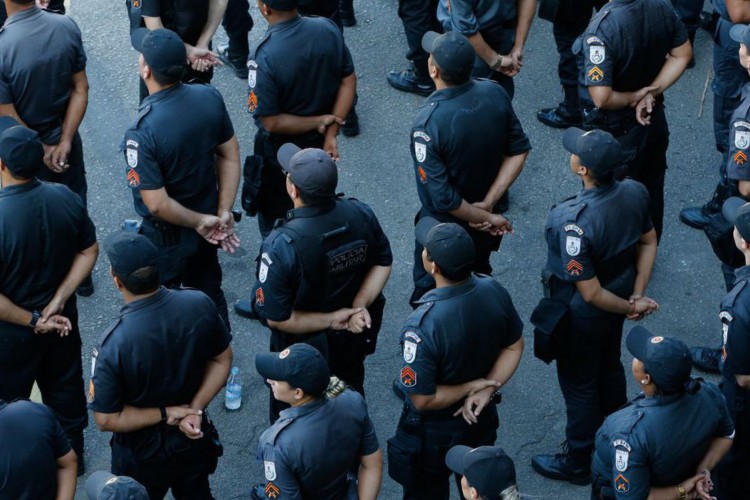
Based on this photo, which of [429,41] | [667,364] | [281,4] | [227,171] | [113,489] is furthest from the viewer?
[429,41]

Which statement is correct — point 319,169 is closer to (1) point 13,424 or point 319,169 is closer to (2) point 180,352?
(2) point 180,352

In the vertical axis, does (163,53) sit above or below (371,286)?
above

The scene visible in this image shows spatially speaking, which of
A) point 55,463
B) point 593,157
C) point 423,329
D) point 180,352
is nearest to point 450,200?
point 593,157

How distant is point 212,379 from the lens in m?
5.99

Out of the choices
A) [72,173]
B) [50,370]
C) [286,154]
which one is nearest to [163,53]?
[286,154]

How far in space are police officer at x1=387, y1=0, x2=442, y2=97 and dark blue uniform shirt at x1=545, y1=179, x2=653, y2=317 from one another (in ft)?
10.8

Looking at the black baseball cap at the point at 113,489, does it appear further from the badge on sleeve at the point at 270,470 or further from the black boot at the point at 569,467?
the black boot at the point at 569,467

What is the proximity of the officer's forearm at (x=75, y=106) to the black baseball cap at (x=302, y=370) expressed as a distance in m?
3.02

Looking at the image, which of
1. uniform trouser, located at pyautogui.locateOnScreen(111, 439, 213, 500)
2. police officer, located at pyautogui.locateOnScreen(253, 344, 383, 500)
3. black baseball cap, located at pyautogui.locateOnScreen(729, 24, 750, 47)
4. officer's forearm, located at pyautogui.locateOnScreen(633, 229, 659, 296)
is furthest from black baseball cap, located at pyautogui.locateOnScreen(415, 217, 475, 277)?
black baseball cap, located at pyautogui.locateOnScreen(729, 24, 750, 47)

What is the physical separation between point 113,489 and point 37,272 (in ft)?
6.71

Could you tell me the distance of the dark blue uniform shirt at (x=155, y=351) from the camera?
18.5 feet

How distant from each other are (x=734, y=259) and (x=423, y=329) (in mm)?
2488

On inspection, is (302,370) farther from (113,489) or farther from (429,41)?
(429,41)

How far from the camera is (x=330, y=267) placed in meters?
6.26
